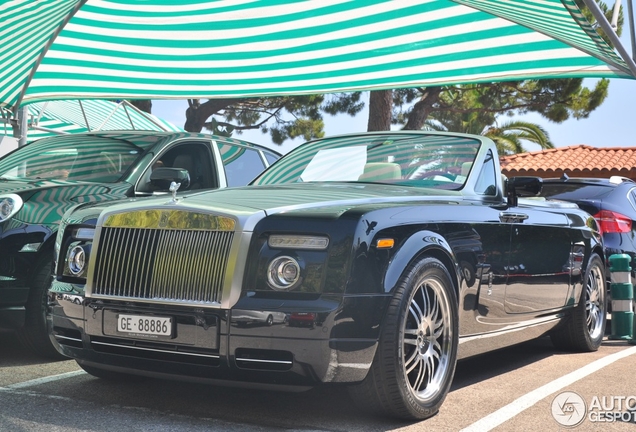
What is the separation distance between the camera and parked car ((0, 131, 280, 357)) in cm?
570

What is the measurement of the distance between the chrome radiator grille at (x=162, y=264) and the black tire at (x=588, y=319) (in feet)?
12.3

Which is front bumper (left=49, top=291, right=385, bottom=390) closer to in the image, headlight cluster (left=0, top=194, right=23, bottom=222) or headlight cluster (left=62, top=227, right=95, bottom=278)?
headlight cluster (left=62, top=227, right=95, bottom=278)

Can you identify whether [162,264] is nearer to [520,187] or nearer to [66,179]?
[520,187]

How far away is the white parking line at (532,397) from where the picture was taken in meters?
4.16

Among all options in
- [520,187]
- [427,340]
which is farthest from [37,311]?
[520,187]

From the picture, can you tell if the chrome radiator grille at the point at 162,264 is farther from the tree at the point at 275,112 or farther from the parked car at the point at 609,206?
the tree at the point at 275,112

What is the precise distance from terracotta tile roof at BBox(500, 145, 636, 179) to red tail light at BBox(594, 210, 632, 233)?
15637mm

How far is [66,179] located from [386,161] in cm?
285

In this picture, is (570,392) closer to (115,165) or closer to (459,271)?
(459,271)

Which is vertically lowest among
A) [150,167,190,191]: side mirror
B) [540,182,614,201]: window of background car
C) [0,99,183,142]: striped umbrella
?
[540,182,614,201]: window of background car

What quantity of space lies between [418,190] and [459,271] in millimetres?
686

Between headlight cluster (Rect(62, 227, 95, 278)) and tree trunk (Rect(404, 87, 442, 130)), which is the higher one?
tree trunk (Rect(404, 87, 442, 130))

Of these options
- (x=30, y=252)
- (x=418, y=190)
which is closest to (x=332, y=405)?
(x=418, y=190)

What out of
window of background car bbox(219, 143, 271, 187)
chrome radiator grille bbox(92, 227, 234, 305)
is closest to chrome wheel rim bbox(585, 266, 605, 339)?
window of background car bbox(219, 143, 271, 187)
